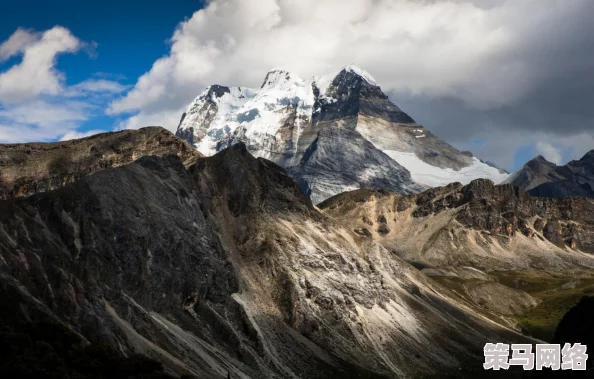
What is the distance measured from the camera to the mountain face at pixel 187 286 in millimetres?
112125

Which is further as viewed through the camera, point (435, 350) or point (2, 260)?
point (435, 350)

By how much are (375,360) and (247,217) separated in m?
52.3

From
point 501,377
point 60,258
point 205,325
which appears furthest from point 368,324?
point 60,258

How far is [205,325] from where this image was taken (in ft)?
484

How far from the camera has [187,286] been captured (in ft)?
502

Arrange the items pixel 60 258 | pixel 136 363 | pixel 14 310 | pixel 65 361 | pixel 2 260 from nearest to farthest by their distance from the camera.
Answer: pixel 65 361 → pixel 136 363 → pixel 14 310 → pixel 2 260 → pixel 60 258

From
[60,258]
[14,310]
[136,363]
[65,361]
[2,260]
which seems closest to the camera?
[65,361]

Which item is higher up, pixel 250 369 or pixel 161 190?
pixel 161 190

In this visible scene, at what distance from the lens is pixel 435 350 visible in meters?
194

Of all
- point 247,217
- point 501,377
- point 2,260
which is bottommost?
point 501,377

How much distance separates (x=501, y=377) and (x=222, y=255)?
78866mm

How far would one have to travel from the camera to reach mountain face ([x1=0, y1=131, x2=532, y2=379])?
368 feet

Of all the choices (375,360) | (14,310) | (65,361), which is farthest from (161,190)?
(65,361)

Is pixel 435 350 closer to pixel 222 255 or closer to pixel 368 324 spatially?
pixel 368 324
